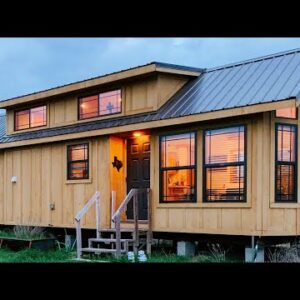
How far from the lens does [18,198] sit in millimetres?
15734

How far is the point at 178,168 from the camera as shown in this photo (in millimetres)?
11469

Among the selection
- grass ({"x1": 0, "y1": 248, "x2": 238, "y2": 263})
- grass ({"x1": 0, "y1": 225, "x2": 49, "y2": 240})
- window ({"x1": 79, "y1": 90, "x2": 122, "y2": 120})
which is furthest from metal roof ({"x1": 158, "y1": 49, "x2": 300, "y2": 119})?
grass ({"x1": 0, "y1": 225, "x2": 49, "y2": 240})

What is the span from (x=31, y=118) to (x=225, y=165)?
25.2 feet

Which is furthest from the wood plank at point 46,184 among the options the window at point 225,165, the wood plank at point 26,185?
the window at point 225,165

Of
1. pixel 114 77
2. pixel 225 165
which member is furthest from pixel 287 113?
pixel 114 77

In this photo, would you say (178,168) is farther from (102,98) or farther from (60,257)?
(102,98)

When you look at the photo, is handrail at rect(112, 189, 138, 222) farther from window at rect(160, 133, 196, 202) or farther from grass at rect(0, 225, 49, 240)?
grass at rect(0, 225, 49, 240)

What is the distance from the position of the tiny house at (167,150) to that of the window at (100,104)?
0.09 feet

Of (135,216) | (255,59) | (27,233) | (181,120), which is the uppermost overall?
(255,59)

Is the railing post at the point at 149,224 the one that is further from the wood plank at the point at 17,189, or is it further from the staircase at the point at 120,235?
the wood plank at the point at 17,189

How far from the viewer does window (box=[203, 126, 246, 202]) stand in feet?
33.8

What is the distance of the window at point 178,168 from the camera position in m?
11.2

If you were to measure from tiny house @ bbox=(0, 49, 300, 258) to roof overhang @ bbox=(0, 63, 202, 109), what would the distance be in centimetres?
3
